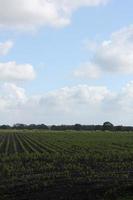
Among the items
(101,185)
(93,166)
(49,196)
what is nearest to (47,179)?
(101,185)

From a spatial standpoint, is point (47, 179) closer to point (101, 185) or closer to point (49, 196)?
point (101, 185)

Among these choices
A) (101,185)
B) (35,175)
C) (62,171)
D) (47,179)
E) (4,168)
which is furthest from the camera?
(4,168)

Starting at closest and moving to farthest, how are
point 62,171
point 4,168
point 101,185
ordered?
point 101,185
point 62,171
point 4,168

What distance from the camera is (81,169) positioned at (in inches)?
1064

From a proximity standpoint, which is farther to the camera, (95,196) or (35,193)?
(35,193)

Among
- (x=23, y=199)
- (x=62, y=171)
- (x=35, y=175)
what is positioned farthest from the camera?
(x=62, y=171)

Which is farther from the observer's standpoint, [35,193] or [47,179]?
[47,179]

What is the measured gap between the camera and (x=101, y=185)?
19.9 m

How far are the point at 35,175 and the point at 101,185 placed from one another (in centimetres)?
524

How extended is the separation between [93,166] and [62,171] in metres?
3.51

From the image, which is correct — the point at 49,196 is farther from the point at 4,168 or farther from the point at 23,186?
the point at 4,168

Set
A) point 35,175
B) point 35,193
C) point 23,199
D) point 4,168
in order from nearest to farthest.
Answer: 1. point 23,199
2. point 35,193
3. point 35,175
4. point 4,168

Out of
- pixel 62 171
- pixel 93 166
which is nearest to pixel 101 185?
pixel 62 171

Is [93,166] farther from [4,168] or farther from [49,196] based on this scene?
[49,196]
